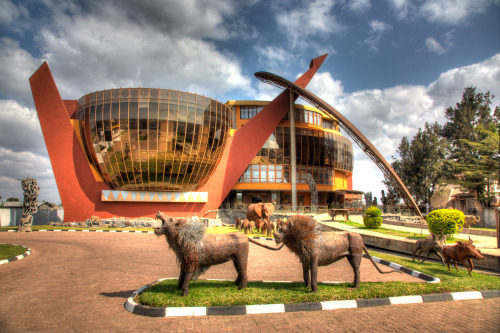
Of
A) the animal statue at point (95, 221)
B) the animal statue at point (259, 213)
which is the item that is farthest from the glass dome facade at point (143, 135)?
the animal statue at point (259, 213)

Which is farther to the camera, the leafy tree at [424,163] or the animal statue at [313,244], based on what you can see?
the leafy tree at [424,163]

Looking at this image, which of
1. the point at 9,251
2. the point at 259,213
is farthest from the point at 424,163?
the point at 9,251

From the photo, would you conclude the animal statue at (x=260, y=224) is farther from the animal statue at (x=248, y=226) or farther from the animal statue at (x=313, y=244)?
the animal statue at (x=313, y=244)

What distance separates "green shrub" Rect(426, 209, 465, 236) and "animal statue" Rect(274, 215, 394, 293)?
32.9ft

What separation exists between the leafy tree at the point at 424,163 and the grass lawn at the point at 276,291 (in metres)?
36.3

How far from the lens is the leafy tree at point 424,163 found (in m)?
40.9

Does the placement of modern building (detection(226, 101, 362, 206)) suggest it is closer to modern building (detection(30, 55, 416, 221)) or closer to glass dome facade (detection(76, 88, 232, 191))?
modern building (detection(30, 55, 416, 221))

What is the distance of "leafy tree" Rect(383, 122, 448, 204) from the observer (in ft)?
134

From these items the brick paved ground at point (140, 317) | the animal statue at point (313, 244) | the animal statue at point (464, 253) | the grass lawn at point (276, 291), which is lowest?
the brick paved ground at point (140, 317)

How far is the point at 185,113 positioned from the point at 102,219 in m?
13.4

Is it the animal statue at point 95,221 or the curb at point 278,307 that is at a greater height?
the curb at point 278,307

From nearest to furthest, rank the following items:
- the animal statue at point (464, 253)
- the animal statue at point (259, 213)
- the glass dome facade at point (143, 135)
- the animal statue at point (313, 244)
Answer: the animal statue at point (313, 244) → the animal statue at point (464, 253) → the animal statue at point (259, 213) → the glass dome facade at point (143, 135)

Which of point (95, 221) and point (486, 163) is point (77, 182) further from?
point (486, 163)

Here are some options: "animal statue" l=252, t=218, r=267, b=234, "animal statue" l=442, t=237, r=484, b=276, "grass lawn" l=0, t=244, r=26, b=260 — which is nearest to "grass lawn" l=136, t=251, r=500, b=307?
"animal statue" l=442, t=237, r=484, b=276
